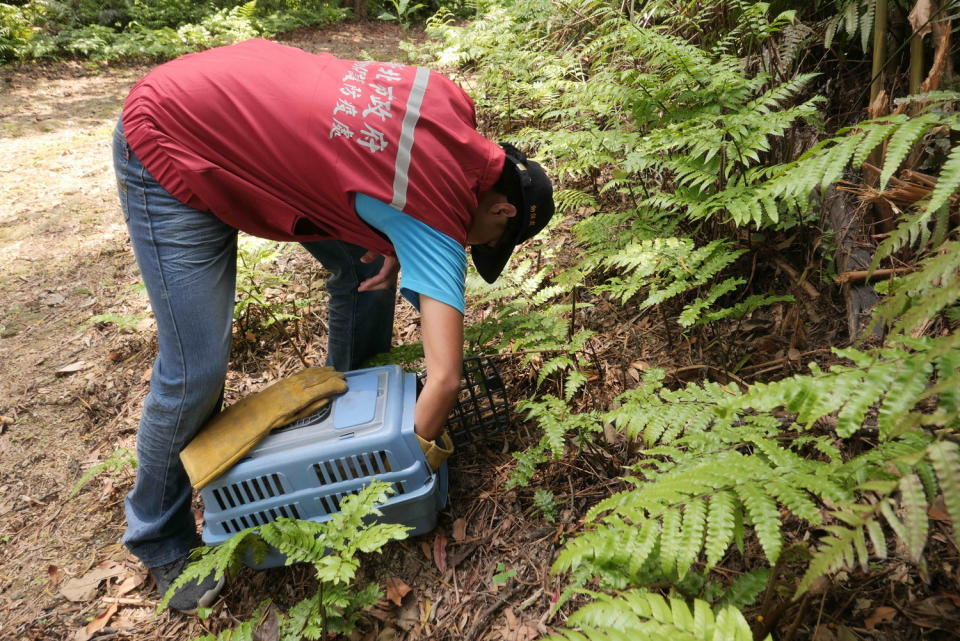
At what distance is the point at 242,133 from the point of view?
6.83 feet

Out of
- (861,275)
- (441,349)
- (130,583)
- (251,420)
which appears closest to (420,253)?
(441,349)

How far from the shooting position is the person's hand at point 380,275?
10.0 feet

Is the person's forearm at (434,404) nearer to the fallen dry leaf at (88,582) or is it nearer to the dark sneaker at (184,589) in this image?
the dark sneaker at (184,589)

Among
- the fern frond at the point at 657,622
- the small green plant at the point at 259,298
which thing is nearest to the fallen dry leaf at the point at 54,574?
the small green plant at the point at 259,298

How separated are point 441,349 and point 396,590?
1.18 metres

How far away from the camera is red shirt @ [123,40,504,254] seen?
1990mm

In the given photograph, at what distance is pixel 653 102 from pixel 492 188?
1115 mm

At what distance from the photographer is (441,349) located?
200cm

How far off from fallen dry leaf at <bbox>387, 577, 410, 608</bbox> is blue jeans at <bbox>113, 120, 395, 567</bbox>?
98cm

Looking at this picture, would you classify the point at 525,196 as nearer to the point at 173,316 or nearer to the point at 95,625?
the point at 173,316

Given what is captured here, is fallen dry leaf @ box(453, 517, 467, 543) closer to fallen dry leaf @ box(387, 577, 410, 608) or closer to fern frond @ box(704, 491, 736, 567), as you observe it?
fallen dry leaf @ box(387, 577, 410, 608)

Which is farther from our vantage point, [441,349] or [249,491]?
[249,491]

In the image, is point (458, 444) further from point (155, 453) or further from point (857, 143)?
point (857, 143)

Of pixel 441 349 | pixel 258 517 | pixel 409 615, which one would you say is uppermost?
pixel 441 349
